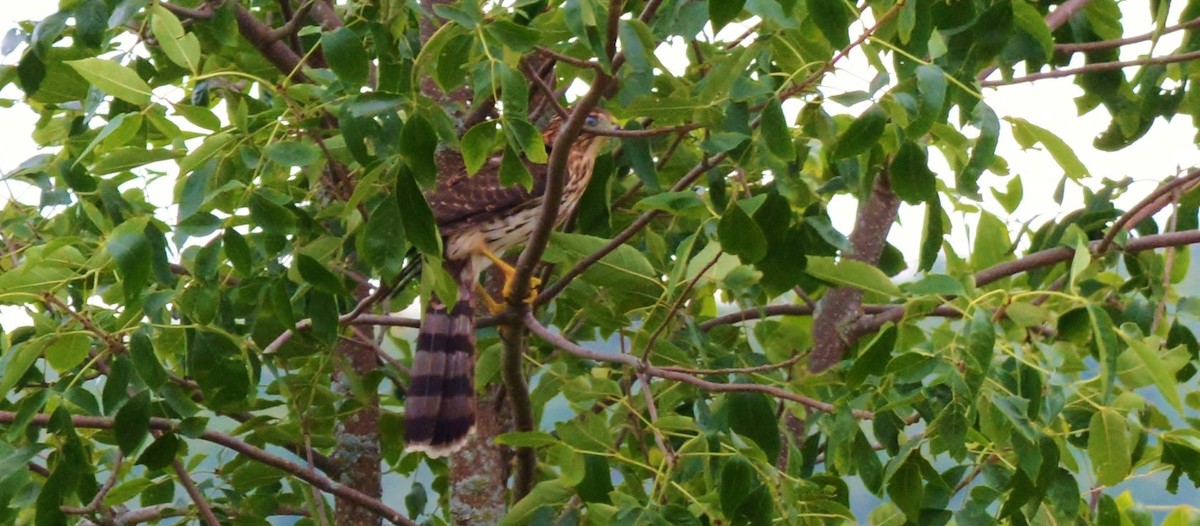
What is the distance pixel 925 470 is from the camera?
280 cm

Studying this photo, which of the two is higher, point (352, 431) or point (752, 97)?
point (752, 97)

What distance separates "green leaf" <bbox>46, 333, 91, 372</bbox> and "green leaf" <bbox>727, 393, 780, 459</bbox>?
137 cm

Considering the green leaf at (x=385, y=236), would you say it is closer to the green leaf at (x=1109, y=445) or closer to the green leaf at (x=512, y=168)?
the green leaf at (x=512, y=168)

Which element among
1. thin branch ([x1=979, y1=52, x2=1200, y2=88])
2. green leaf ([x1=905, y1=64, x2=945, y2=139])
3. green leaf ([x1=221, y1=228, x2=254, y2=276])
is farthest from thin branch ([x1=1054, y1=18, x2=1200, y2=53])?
green leaf ([x1=221, y1=228, x2=254, y2=276])

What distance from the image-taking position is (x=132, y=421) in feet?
10.3

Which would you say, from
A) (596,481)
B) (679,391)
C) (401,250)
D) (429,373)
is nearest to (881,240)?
(679,391)

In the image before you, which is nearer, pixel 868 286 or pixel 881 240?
pixel 868 286

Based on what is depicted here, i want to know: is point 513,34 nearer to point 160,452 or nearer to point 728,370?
point 728,370

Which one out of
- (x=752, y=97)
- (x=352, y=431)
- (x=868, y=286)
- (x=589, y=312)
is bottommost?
(x=352, y=431)

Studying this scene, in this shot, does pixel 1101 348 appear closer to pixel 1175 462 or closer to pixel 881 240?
pixel 1175 462

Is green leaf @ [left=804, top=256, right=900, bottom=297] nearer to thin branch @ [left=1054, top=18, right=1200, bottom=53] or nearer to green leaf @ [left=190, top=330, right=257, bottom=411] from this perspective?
thin branch @ [left=1054, top=18, right=1200, bottom=53]

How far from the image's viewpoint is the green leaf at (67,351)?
2994 mm

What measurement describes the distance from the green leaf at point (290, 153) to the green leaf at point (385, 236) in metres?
0.19

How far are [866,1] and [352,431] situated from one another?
2.93 meters
